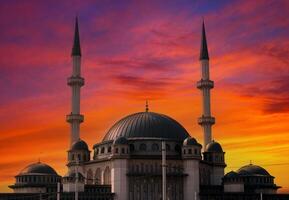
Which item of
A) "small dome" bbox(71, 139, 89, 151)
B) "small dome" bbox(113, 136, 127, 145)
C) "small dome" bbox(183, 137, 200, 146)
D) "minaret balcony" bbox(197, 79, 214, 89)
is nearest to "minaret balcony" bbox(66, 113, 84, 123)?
"small dome" bbox(71, 139, 89, 151)

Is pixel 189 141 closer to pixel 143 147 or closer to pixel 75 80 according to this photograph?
pixel 143 147

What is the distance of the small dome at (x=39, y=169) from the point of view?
132m

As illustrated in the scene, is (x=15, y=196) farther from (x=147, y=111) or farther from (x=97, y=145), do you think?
(x=147, y=111)

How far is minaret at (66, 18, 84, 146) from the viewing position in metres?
124

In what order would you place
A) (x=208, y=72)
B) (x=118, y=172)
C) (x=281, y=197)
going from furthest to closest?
(x=208, y=72)
(x=281, y=197)
(x=118, y=172)

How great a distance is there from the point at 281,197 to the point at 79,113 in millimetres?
43704

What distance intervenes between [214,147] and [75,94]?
3102cm

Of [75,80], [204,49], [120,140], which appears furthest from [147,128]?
[204,49]

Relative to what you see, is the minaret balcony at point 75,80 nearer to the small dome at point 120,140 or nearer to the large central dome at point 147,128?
the large central dome at point 147,128

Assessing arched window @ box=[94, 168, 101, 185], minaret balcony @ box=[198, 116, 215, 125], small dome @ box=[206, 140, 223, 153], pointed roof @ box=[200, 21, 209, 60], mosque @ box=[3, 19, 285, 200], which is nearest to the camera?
mosque @ box=[3, 19, 285, 200]

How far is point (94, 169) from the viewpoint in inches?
4796

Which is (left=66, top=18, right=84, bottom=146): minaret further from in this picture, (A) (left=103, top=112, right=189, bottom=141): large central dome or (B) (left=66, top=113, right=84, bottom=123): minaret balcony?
(A) (left=103, top=112, right=189, bottom=141): large central dome

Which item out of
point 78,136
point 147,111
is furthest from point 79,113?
point 147,111

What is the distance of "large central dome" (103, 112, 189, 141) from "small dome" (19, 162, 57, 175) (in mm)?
15243
